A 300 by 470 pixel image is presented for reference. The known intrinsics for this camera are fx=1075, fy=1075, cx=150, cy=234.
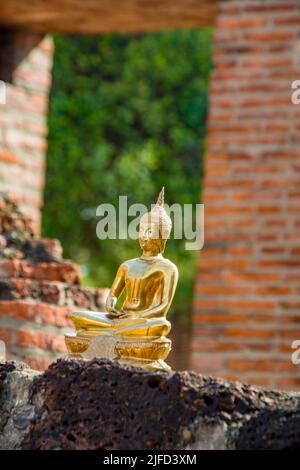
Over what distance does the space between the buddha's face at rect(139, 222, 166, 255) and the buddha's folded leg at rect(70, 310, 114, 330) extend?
8.2 inches

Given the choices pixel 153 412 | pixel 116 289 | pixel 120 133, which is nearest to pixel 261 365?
pixel 116 289

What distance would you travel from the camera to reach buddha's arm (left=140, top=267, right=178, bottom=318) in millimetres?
2562

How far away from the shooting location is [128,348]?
245 cm

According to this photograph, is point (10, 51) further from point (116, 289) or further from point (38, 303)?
point (116, 289)

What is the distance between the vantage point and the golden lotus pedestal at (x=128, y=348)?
2426 millimetres

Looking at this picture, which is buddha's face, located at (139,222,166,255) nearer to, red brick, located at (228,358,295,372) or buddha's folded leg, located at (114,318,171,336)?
buddha's folded leg, located at (114,318,171,336)

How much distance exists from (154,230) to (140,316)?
0.24 metres

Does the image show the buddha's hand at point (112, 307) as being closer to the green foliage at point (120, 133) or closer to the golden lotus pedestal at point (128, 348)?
the golden lotus pedestal at point (128, 348)

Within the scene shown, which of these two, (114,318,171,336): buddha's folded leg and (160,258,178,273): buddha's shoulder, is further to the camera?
(160,258,178,273): buddha's shoulder

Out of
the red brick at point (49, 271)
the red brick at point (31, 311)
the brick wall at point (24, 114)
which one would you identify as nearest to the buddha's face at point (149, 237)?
the red brick at point (31, 311)

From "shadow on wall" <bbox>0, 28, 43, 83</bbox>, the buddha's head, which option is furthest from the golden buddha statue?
"shadow on wall" <bbox>0, 28, 43, 83</bbox>

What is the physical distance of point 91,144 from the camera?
8.86m

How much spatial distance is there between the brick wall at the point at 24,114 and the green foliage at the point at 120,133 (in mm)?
2787
